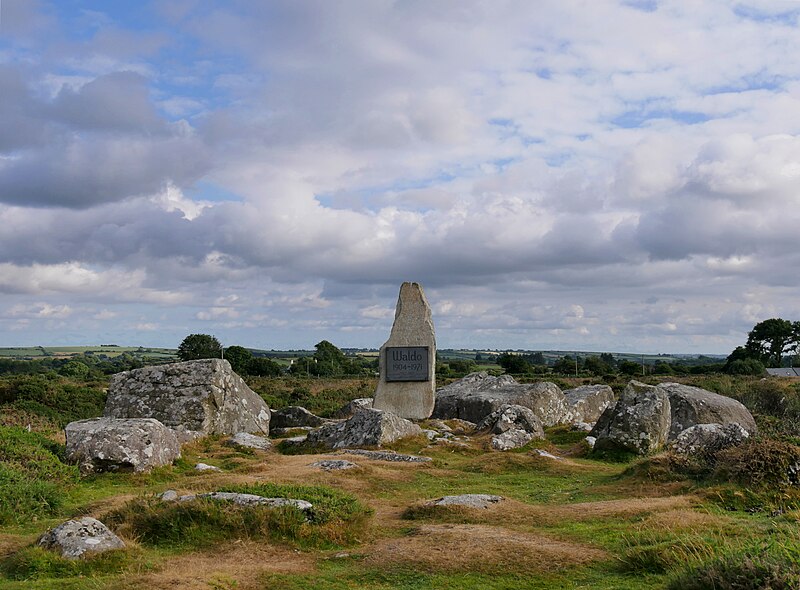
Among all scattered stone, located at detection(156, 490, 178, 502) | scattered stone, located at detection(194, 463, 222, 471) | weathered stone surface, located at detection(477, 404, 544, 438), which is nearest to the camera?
scattered stone, located at detection(156, 490, 178, 502)

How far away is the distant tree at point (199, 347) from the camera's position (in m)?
61.1

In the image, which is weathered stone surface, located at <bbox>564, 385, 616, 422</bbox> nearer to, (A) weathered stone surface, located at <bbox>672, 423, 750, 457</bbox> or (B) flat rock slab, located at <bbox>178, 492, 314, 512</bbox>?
(A) weathered stone surface, located at <bbox>672, 423, 750, 457</bbox>

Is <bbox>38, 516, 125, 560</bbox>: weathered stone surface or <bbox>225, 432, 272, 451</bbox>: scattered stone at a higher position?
<bbox>38, 516, 125, 560</bbox>: weathered stone surface

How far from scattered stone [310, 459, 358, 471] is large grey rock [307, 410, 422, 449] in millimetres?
3609

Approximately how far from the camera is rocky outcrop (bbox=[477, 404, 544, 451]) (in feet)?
69.7

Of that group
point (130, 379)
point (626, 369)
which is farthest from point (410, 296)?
point (626, 369)

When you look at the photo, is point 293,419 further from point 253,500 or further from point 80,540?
point 80,540

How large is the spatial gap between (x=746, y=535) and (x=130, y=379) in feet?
68.0

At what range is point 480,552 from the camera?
9328 mm

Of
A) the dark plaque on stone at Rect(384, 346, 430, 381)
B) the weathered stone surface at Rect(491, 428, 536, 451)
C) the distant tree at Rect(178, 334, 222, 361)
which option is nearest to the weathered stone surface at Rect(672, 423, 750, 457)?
the weathered stone surface at Rect(491, 428, 536, 451)

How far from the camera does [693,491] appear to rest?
13.0 m

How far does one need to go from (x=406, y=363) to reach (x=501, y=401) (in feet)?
13.2

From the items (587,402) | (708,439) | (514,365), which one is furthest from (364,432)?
(514,365)

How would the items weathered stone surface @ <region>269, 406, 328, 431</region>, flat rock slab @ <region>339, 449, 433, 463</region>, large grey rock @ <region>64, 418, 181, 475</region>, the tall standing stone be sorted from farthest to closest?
the tall standing stone
weathered stone surface @ <region>269, 406, 328, 431</region>
flat rock slab @ <region>339, 449, 433, 463</region>
large grey rock @ <region>64, 418, 181, 475</region>
